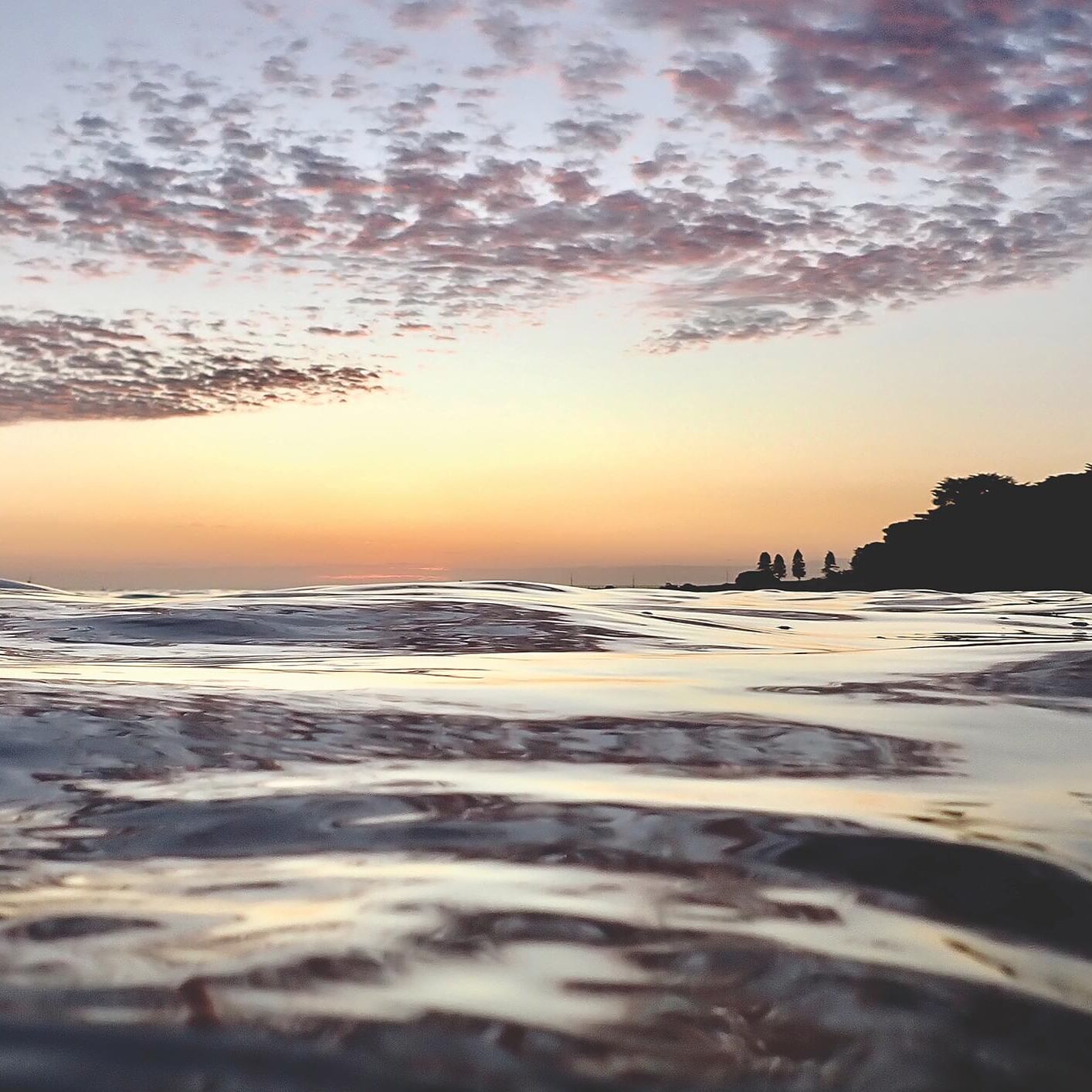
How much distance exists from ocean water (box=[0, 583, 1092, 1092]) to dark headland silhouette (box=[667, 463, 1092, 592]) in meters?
30.9

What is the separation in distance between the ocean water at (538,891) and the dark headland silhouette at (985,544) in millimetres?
30940

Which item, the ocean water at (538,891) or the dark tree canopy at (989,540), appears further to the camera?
the dark tree canopy at (989,540)

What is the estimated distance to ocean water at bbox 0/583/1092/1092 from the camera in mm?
695

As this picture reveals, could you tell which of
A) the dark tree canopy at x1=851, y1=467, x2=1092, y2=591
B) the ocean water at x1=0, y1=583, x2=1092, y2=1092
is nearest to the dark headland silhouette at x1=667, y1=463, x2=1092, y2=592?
the dark tree canopy at x1=851, y1=467, x2=1092, y2=591

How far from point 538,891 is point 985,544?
37741 mm

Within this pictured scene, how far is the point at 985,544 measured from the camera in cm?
3597

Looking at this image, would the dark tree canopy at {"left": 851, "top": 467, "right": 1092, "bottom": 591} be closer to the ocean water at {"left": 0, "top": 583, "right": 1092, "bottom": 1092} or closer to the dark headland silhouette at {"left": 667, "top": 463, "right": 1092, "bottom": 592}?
the dark headland silhouette at {"left": 667, "top": 463, "right": 1092, "bottom": 592}

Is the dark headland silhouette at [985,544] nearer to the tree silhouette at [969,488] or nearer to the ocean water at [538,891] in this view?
the tree silhouette at [969,488]

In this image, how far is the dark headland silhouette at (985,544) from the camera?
33219 mm

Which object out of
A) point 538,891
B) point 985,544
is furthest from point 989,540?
point 538,891

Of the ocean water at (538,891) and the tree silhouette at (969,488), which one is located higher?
the tree silhouette at (969,488)

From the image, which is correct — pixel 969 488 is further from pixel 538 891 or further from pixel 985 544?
pixel 538 891

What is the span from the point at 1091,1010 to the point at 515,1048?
16.3 inches

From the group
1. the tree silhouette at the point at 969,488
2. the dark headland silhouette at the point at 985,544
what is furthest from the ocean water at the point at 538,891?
the tree silhouette at the point at 969,488
